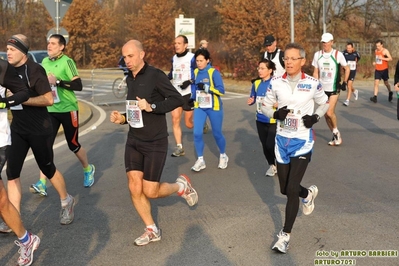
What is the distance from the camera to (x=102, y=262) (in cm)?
474

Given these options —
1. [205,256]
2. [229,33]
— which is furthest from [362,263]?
[229,33]

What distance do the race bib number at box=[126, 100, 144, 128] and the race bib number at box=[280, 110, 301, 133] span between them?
4.53 feet

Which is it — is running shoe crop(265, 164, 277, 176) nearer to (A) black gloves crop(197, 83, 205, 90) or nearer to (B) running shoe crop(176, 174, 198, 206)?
(A) black gloves crop(197, 83, 205, 90)

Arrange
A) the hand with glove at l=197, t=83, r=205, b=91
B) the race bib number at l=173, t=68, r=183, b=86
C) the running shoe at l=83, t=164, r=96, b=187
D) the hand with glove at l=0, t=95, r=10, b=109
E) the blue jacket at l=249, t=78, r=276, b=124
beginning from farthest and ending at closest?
the race bib number at l=173, t=68, r=183, b=86, the hand with glove at l=197, t=83, r=205, b=91, the blue jacket at l=249, t=78, r=276, b=124, the running shoe at l=83, t=164, r=96, b=187, the hand with glove at l=0, t=95, r=10, b=109

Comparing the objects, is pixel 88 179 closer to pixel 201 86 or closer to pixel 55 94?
pixel 55 94

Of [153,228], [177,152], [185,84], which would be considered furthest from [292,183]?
[177,152]

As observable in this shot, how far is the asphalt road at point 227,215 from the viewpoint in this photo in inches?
191

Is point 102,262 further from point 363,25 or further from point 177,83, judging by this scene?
Result: point 363,25

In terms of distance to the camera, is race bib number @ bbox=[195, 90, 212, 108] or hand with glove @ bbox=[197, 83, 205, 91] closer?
hand with glove @ bbox=[197, 83, 205, 91]

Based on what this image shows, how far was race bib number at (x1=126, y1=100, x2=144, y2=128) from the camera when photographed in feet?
17.1

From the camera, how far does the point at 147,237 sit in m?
5.16

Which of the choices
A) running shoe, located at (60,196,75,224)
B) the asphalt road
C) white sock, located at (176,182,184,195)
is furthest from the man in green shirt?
white sock, located at (176,182,184,195)

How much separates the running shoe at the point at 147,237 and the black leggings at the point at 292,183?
122 centimetres

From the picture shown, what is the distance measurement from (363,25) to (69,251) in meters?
35.8
